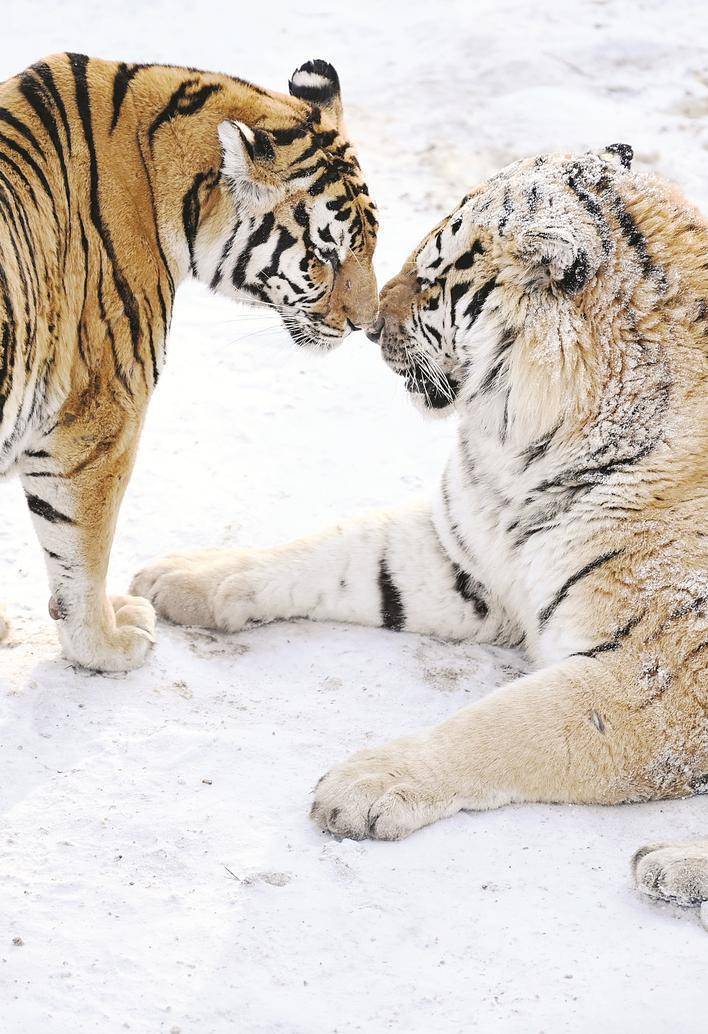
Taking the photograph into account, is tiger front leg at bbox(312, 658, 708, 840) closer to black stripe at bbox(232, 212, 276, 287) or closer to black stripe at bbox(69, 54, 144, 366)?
black stripe at bbox(69, 54, 144, 366)


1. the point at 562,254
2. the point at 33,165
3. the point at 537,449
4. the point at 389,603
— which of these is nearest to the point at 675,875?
the point at 537,449

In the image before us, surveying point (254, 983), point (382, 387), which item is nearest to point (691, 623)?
point (254, 983)

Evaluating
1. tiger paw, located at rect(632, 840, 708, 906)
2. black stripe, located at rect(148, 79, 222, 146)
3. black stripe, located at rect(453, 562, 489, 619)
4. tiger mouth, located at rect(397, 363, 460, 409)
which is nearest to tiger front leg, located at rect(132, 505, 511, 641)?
black stripe, located at rect(453, 562, 489, 619)

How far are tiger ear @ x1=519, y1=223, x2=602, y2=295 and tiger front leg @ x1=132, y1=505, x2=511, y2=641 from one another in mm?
750

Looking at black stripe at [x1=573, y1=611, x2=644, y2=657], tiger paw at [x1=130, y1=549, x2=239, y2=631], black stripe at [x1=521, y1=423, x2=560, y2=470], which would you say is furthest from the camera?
tiger paw at [x1=130, y1=549, x2=239, y2=631]

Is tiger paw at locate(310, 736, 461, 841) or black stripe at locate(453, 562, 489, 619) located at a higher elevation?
tiger paw at locate(310, 736, 461, 841)

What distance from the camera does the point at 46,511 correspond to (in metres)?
2.86

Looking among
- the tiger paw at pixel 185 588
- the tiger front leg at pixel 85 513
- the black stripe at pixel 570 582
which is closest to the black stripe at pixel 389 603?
the tiger paw at pixel 185 588

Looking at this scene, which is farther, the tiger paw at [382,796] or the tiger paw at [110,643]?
the tiger paw at [110,643]

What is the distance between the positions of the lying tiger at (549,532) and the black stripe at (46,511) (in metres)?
0.47

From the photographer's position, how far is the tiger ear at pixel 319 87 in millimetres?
3146

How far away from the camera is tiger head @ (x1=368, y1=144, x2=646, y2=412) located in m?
2.83

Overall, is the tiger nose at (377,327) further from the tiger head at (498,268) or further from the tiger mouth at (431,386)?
the tiger mouth at (431,386)

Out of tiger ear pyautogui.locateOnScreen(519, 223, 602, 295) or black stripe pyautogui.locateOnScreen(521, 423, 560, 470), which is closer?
tiger ear pyautogui.locateOnScreen(519, 223, 602, 295)
